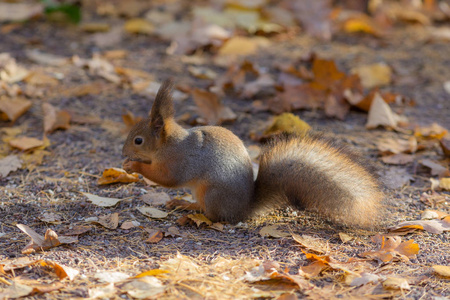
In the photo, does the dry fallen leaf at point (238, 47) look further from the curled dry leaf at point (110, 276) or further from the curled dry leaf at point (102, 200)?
the curled dry leaf at point (110, 276)

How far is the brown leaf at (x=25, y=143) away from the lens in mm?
2988

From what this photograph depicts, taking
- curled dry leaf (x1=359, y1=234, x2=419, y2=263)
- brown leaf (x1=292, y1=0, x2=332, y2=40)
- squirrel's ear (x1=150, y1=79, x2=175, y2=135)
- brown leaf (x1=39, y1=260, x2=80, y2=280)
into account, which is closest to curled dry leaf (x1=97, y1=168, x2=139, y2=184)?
squirrel's ear (x1=150, y1=79, x2=175, y2=135)

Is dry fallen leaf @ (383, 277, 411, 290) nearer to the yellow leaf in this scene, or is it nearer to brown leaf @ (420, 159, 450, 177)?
the yellow leaf

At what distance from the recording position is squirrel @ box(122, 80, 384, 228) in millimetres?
2297

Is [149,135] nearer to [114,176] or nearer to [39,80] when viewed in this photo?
[114,176]

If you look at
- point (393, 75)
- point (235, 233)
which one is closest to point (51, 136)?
point (235, 233)

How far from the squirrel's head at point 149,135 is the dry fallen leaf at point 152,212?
231 millimetres

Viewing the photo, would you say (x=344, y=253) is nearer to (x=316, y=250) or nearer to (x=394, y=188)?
(x=316, y=250)

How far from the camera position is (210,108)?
346 centimetres

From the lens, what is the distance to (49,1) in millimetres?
4906

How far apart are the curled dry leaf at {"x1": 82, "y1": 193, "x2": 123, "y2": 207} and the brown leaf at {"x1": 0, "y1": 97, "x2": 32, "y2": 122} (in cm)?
100

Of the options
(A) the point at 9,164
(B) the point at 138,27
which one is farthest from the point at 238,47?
(A) the point at 9,164

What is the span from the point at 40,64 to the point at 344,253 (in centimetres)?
285

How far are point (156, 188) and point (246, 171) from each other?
596mm
